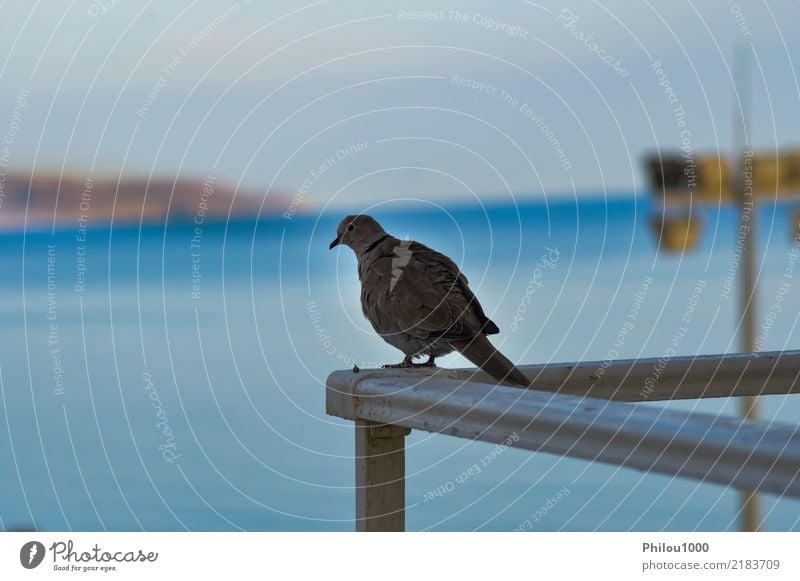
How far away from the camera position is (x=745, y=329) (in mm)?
10352

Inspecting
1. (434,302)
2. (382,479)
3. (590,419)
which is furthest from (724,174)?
(590,419)

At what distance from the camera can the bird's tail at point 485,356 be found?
4.14 meters

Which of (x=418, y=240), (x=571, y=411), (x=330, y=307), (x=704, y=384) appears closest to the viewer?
(x=571, y=411)

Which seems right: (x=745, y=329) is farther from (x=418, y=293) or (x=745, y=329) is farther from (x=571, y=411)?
(x=571, y=411)

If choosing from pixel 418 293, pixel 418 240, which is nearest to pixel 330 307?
pixel 418 240

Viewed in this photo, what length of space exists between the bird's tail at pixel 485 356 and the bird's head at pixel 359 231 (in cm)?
119

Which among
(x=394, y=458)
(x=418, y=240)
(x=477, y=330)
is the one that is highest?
(x=418, y=240)

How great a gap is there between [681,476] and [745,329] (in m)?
8.53

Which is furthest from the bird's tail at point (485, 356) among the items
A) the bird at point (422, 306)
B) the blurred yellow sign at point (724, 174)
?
the blurred yellow sign at point (724, 174)

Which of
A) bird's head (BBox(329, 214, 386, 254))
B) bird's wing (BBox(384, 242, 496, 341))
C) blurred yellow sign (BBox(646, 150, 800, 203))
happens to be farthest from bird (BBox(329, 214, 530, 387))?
blurred yellow sign (BBox(646, 150, 800, 203))

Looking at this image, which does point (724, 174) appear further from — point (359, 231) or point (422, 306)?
point (422, 306)
